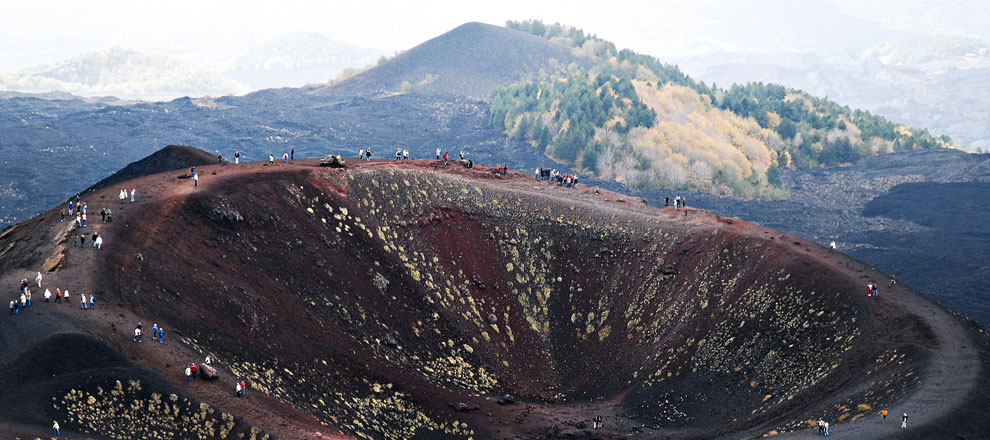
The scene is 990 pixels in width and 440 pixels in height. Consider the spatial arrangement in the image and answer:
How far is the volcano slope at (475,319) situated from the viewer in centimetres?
5738

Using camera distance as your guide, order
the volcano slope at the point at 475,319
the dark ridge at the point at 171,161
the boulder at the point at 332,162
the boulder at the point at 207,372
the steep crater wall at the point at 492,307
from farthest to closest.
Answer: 1. the dark ridge at the point at 171,161
2. the boulder at the point at 332,162
3. the steep crater wall at the point at 492,307
4. the volcano slope at the point at 475,319
5. the boulder at the point at 207,372

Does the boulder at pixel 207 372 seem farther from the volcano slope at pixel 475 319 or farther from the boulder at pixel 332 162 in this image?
the boulder at pixel 332 162

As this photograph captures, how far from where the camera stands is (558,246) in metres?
93.7

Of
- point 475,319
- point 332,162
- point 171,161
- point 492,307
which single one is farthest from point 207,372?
point 171,161

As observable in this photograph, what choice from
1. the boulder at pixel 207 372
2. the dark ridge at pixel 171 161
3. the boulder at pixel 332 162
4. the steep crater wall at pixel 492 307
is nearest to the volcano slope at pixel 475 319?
the steep crater wall at pixel 492 307

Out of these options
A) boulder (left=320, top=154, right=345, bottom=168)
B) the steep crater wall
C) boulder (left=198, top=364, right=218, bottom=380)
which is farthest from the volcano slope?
boulder (left=320, top=154, right=345, bottom=168)

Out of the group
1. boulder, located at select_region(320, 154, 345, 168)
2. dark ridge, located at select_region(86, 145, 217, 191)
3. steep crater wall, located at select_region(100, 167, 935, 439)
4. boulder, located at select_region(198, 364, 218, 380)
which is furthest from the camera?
dark ridge, located at select_region(86, 145, 217, 191)

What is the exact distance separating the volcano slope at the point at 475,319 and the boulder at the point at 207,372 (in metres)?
0.95

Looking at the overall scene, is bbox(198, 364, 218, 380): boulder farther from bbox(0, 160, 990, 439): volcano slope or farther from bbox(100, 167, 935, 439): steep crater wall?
bbox(100, 167, 935, 439): steep crater wall

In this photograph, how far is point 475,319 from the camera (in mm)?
83875

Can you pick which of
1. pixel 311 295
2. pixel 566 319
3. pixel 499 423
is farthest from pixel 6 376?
pixel 566 319

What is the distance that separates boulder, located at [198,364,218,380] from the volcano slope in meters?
0.95

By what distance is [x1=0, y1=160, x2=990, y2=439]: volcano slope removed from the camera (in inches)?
Answer: 2259

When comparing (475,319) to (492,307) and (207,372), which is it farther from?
(207,372)
